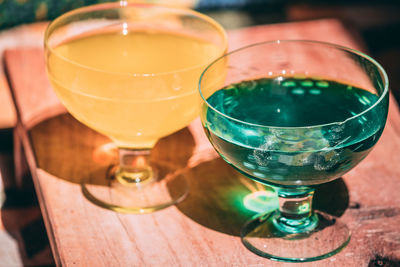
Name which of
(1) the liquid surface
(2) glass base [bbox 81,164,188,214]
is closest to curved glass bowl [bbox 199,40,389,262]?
(1) the liquid surface

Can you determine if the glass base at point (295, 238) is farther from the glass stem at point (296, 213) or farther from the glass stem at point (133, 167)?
the glass stem at point (133, 167)

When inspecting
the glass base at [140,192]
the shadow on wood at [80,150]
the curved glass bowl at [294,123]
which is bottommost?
the glass base at [140,192]

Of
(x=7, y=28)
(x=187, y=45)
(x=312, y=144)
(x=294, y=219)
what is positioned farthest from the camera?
(x=7, y=28)

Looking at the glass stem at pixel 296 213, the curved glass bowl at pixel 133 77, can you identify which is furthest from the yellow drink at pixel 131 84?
the glass stem at pixel 296 213

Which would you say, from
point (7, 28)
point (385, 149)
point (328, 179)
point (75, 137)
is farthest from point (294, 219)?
point (7, 28)

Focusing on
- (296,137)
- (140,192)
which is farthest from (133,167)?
(296,137)

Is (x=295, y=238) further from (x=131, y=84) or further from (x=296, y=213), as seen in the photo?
(x=131, y=84)

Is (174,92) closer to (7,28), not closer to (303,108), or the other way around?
(303,108)

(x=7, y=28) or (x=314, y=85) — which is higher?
(x=314, y=85)
